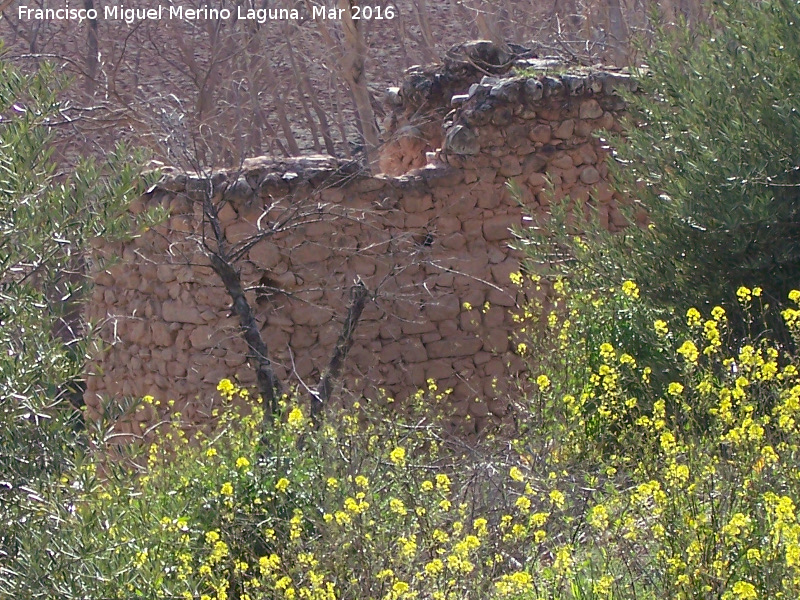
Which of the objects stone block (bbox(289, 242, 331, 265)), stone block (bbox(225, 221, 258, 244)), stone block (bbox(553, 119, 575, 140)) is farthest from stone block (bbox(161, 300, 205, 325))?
stone block (bbox(553, 119, 575, 140))

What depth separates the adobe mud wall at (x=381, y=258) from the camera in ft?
23.9

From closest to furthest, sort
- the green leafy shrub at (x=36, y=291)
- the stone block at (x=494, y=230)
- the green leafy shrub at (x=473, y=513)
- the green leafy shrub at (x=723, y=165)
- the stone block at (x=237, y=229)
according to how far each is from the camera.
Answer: the green leafy shrub at (x=36, y=291), the green leafy shrub at (x=473, y=513), the green leafy shrub at (x=723, y=165), the stone block at (x=237, y=229), the stone block at (x=494, y=230)

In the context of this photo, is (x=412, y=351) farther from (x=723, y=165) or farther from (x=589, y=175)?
(x=723, y=165)

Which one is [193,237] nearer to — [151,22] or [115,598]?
[115,598]

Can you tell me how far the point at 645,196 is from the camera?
5.47 meters

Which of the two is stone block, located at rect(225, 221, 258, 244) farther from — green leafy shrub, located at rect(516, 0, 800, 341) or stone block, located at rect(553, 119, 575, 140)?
green leafy shrub, located at rect(516, 0, 800, 341)

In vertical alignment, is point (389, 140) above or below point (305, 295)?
above

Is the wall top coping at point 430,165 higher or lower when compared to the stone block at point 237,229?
higher

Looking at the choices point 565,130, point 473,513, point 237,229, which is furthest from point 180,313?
point 473,513

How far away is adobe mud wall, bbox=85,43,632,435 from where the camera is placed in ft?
23.9

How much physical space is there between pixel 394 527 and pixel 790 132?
2.58 m

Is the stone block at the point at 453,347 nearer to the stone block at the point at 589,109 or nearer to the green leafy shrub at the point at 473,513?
the stone block at the point at 589,109

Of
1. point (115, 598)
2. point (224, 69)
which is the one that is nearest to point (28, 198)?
point (115, 598)

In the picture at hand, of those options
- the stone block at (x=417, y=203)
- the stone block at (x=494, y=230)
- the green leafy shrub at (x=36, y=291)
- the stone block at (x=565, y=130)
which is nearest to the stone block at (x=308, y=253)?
the stone block at (x=417, y=203)
